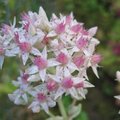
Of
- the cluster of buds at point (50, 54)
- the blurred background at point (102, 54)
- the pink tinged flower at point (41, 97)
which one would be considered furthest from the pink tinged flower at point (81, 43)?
the blurred background at point (102, 54)

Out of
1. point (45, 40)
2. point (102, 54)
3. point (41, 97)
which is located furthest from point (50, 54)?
point (102, 54)

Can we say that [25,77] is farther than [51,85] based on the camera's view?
Yes

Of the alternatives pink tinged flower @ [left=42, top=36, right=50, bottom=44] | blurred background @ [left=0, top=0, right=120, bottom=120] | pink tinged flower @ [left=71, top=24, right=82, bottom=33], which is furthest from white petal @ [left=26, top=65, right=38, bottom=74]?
blurred background @ [left=0, top=0, right=120, bottom=120]

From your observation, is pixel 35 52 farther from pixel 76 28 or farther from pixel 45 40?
pixel 76 28

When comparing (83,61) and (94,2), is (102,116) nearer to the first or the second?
(94,2)

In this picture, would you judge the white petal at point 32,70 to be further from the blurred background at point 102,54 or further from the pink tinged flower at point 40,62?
the blurred background at point 102,54

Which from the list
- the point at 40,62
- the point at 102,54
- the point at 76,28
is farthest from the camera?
the point at 102,54

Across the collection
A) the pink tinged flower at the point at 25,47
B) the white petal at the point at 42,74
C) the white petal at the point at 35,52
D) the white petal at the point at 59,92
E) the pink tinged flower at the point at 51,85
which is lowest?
the white petal at the point at 59,92

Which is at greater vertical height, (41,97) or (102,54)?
(102,54)

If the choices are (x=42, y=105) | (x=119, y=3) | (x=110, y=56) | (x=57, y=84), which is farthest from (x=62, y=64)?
(x=119, y=3)
